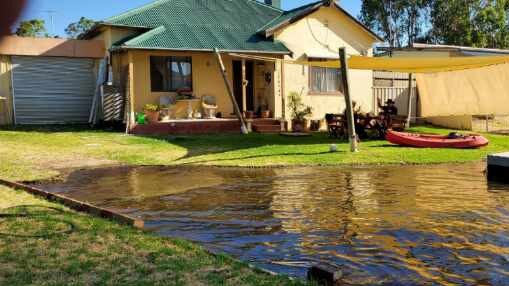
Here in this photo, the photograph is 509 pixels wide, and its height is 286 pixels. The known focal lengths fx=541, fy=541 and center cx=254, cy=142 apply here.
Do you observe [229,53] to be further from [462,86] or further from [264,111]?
[462,86]

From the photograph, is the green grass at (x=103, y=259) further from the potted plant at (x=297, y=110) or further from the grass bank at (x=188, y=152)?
the potted plant at (x=297, y=110)

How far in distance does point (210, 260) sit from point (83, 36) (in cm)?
2038

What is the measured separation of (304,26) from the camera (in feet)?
76.0

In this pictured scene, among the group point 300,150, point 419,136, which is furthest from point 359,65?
point 300,150

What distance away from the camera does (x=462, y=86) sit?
70.0 feet

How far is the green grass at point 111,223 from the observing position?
15.5 ft

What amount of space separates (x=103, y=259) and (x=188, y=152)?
10200 mm

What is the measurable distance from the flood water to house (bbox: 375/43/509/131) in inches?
335

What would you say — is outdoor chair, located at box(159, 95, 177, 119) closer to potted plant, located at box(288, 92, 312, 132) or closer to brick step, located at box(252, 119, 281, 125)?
brick step, located at box(252, 119, 281, 125)

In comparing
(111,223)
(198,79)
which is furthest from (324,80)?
(111,223)

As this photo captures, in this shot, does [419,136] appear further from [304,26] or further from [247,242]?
[247,242]

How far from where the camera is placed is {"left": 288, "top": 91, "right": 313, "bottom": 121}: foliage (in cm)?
2214

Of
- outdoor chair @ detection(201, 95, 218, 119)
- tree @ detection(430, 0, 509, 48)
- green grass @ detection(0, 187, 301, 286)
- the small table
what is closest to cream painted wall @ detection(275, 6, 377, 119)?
outdoor chair @ detection(201, 95, 218, 119)

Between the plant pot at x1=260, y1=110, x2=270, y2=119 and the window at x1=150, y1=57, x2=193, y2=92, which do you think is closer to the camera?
the window at x1=150, y1=57, x2=193, y2=92
